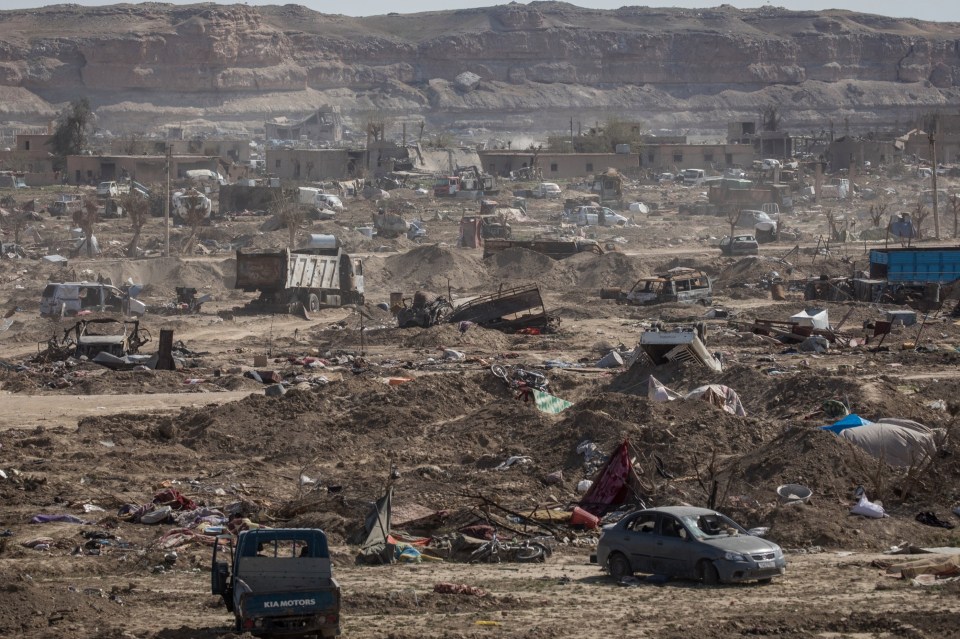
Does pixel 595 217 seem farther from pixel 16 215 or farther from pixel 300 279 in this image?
pixel 300 279

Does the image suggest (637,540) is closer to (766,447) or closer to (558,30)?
(766,447)

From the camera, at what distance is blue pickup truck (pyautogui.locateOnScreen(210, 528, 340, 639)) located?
34.1 ft

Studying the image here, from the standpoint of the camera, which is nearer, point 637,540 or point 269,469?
point 637,540

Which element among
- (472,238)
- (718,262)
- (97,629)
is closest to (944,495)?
(97,629)

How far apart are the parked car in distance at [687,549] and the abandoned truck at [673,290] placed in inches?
963

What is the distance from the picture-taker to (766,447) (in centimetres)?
1762

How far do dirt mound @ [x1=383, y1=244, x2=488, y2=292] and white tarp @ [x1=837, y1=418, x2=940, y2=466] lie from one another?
82.6 ft

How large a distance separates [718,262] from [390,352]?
64.7 feet

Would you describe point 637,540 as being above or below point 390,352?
above

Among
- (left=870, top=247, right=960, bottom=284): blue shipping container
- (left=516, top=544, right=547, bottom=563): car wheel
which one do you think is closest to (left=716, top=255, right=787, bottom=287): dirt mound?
(left=870, top=247, right=960, bottom=284): blue shipping container

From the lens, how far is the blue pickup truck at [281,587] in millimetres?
10398

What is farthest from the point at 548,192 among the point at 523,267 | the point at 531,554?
the point at 531,554

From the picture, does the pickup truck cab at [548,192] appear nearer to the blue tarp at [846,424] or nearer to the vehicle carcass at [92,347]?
the vehicle carcass at [92,347]

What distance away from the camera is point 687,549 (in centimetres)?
1262
